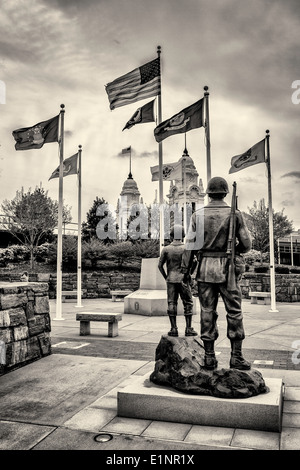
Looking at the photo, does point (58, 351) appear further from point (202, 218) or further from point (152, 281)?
point (152, 281)

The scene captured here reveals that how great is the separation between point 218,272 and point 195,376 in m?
1.17

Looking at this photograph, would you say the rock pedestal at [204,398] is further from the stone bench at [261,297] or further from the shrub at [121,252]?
the shrub at [121,252]

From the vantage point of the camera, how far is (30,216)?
31.2 metres

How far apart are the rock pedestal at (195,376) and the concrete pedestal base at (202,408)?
0.08m

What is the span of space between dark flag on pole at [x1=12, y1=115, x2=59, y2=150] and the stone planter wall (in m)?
6.21

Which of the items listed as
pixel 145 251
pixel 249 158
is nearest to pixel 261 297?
pixel 249 158

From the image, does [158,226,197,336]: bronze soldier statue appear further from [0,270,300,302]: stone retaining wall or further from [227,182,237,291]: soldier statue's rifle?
[0,270,300,302]: stone retaining wall

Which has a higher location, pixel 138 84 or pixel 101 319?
pixel 138 84

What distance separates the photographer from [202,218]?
15.9 feet

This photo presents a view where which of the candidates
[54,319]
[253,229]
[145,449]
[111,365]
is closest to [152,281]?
[54,319]

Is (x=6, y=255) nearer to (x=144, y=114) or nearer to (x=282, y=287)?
(x=282, y=287)

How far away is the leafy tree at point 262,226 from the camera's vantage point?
135ft

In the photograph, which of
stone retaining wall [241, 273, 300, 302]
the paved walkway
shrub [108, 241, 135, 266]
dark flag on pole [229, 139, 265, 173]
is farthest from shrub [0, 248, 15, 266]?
the paved walkway

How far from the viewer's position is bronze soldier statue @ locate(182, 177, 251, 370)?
15.0 ft
